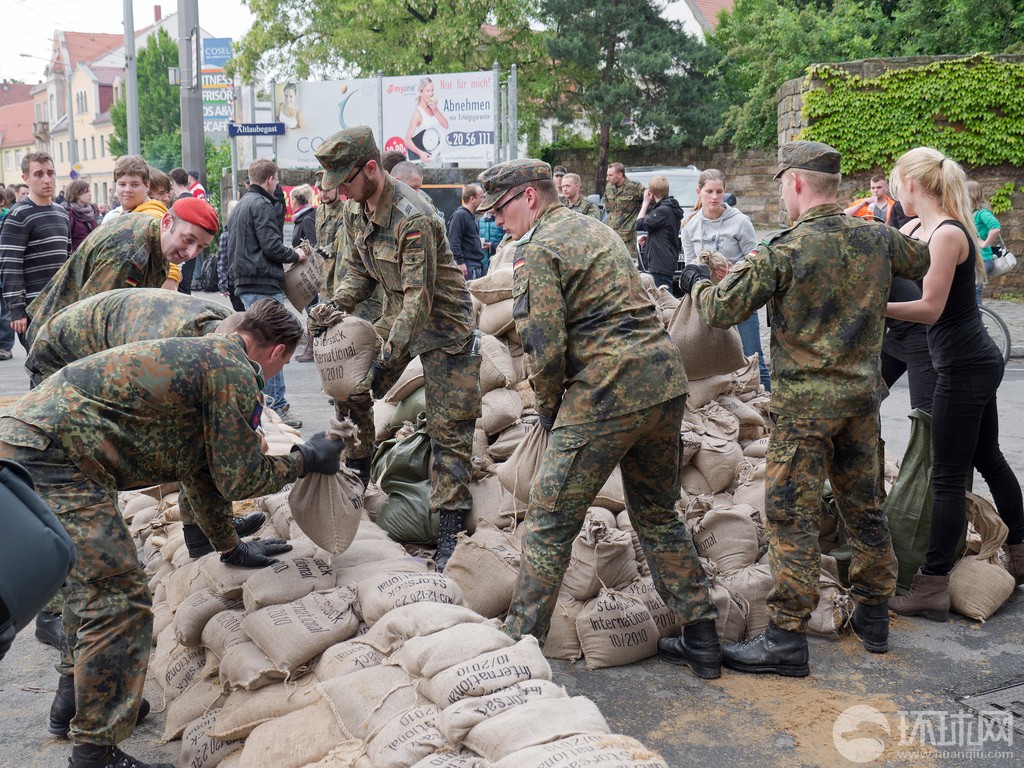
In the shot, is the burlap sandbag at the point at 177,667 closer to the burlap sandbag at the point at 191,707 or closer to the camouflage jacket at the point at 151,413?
the burlap sandbag at the point at 191,707

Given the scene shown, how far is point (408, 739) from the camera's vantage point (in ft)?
8.61

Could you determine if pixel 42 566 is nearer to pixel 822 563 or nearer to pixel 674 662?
pixel 674 662

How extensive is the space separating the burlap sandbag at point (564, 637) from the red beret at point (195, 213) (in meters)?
2.11

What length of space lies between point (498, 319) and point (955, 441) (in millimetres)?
2891

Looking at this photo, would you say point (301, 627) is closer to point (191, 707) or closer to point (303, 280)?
point (191, 707)

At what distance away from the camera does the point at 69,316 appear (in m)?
3.58

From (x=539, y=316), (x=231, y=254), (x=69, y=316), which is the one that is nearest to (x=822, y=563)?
(x=539, y=316)

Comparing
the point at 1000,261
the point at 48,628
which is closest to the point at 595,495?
the point at 48,628

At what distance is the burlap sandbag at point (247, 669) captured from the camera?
10.8ft

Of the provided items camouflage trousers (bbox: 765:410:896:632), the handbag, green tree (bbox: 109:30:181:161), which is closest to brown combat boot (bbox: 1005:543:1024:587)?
camouflage trousers (bbox: 765:410:896:632)

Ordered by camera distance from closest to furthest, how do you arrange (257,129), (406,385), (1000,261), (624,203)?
1. (406,385)
2. (1000,261)
3. (624,203)
4. (257,129)

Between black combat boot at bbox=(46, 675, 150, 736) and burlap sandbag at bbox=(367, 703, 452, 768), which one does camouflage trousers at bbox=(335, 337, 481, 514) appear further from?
burlap sandbag at bbox=(367, 703, 452, 768)

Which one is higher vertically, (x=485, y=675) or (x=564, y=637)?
(x=485, y=675)

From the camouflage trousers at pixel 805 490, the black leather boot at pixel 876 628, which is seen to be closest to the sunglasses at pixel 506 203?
the camouflage trousers at pixel 805 490
